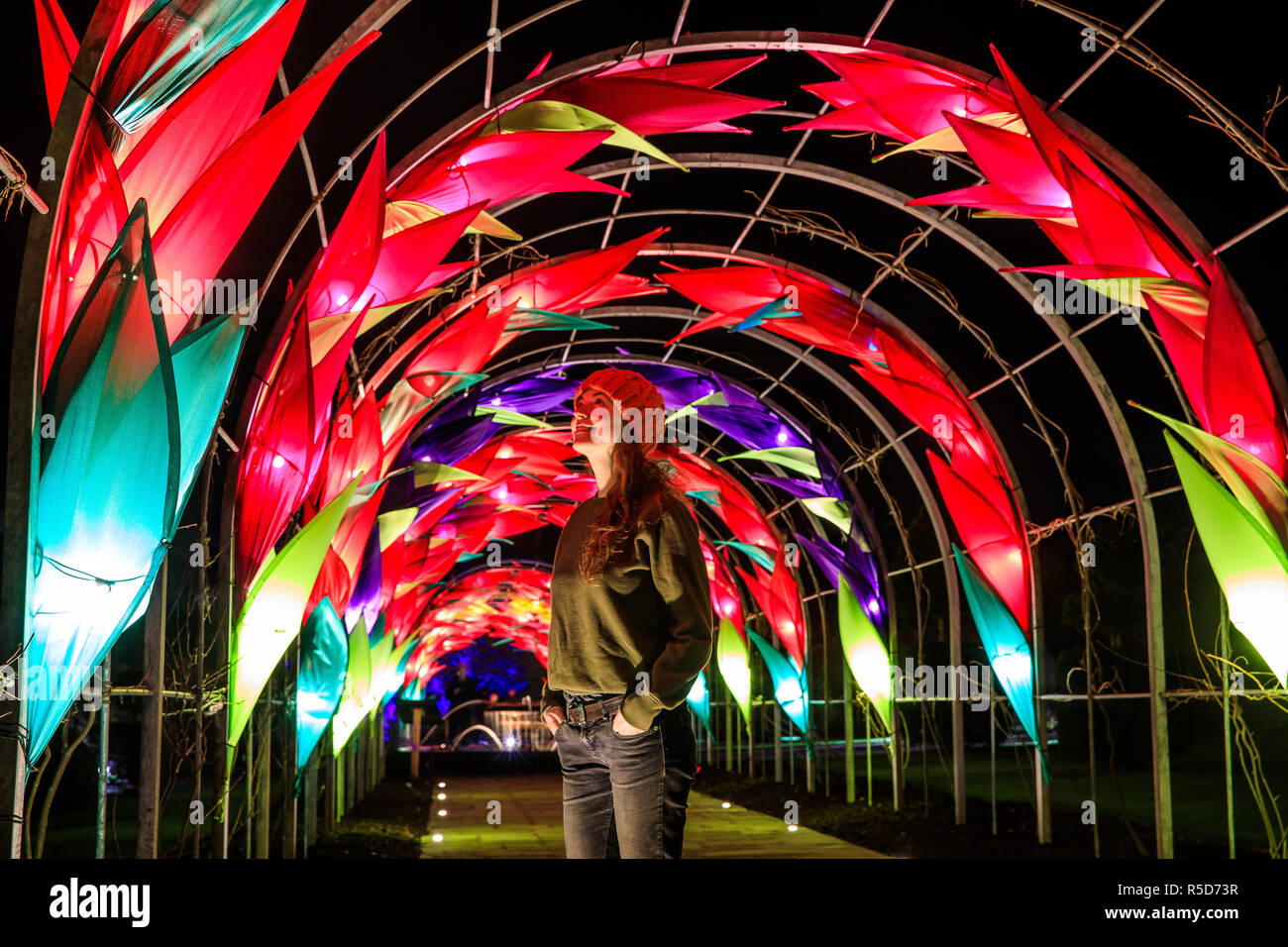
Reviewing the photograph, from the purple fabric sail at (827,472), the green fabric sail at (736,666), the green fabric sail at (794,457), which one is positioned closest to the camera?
the green fabric sail at (794,457)

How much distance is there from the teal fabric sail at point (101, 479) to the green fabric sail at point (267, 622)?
2.50 metres

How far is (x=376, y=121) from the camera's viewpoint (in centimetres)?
758

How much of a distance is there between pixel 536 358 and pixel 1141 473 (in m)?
8.55

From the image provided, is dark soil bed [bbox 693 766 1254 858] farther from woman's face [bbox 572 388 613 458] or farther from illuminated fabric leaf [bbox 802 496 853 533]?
woman's face [bbox 572 388 613 458]

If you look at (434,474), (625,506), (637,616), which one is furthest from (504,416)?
(637,616)

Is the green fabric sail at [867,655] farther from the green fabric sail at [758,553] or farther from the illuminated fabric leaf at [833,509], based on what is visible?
the green fabric sail at [758,553]

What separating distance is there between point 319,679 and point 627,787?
579 centimetres

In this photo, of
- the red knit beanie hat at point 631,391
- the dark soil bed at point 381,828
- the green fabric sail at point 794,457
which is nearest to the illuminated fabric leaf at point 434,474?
the dark soil bed at point 381,828

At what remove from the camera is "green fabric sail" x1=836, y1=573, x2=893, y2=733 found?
45.8 ft

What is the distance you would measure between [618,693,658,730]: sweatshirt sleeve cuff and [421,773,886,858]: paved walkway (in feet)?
22.7

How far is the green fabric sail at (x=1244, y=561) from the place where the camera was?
573 cm

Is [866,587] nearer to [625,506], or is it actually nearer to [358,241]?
[358,241]

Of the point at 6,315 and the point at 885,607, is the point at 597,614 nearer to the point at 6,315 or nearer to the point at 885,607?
the point at 6,315
